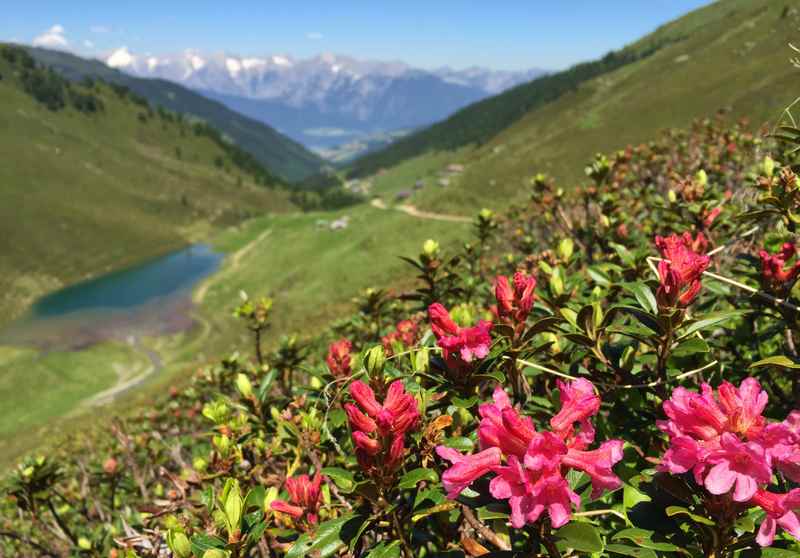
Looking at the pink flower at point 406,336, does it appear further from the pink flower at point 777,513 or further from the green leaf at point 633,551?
the pink flower at point 777,513

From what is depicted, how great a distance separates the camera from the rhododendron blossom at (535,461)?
1302mm

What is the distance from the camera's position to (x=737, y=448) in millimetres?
1244

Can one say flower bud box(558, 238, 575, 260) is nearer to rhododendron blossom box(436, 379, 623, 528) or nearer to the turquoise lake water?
rhododendron blossom box(436, 379, 623, 528)

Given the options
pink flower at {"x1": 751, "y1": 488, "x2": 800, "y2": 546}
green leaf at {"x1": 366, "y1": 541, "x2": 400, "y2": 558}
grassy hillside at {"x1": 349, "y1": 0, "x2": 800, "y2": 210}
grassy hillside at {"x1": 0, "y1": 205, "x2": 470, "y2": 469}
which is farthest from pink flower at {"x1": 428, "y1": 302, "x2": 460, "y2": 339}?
grassy hillside at {"x1": 349, "y1": 0, "x2": 800, "y2": 210}

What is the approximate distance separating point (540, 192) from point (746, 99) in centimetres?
4863

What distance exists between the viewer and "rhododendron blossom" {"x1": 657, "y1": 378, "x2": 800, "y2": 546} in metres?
1.25

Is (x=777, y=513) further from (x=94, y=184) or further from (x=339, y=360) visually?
(x=94, y=184)

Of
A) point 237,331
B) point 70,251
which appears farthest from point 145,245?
point 237,331

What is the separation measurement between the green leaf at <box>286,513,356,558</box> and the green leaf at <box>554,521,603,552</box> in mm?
742

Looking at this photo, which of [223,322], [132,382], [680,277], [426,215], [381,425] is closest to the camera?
[381,425]

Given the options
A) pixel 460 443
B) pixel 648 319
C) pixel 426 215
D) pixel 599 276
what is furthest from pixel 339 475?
pixel 426 215

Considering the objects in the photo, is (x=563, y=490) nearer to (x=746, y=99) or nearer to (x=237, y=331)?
(x=237, y=331)

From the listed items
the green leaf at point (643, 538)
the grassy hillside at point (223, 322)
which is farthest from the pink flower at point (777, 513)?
the grassy hillside at point (223, 322)

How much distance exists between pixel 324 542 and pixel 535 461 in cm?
89
